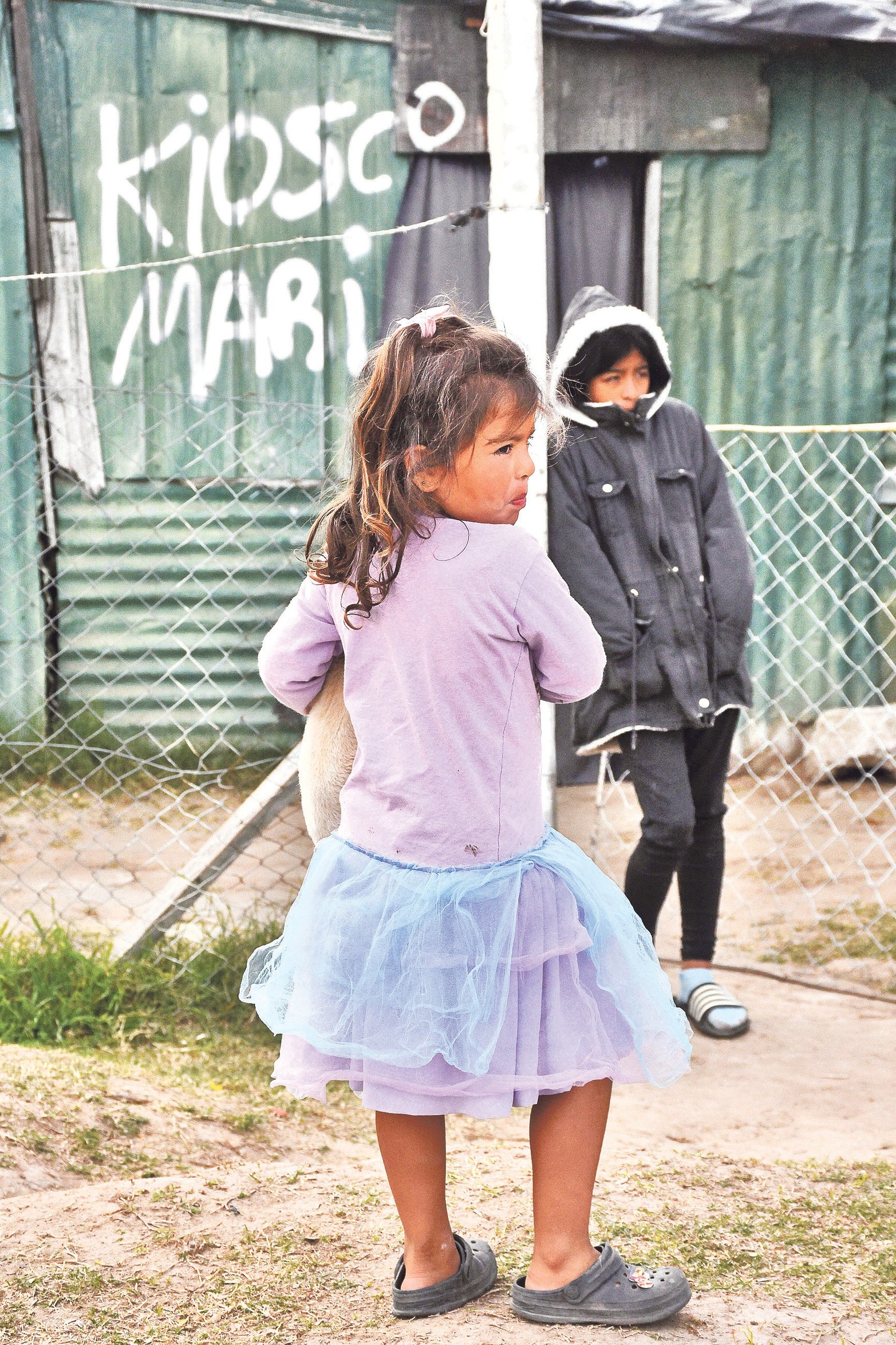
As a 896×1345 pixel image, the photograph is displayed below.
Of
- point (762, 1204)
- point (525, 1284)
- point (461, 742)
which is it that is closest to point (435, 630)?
point (461, 742)

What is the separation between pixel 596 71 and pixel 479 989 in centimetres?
469

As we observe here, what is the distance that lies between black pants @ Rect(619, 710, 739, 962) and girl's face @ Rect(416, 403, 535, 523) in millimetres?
1424

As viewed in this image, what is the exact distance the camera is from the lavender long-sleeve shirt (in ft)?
5.82

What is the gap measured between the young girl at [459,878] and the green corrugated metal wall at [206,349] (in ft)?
11.5

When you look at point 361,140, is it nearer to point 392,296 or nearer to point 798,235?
point 392,296

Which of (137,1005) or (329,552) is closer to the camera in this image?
(329,552)

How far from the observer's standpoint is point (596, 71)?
5.35 m

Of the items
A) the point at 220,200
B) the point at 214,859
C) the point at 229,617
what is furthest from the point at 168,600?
the point at 214,859

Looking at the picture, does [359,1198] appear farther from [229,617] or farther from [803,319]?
[803,319]

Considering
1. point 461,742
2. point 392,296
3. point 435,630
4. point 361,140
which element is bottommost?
point 461,742

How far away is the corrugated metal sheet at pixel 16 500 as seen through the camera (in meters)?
5.34

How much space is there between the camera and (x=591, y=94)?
17.6 feet

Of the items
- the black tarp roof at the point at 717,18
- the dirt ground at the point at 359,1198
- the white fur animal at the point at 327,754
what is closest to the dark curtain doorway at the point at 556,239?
the black tarp roof at the point at 717,18

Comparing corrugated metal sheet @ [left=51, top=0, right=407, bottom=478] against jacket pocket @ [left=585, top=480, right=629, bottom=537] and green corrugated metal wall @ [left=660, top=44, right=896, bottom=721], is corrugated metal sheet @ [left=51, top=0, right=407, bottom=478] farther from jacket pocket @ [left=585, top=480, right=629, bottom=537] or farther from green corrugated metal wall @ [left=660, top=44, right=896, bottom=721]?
jacket pocket @ [left=585, top=480, right=629, bottom=537]
